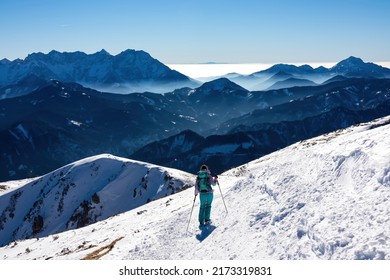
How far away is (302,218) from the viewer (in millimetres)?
13773

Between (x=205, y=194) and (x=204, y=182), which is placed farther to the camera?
(x=204, y=182)

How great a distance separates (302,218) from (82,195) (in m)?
75.5

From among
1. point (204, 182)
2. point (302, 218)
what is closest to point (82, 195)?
point (204, 182)

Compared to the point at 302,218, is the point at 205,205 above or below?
below

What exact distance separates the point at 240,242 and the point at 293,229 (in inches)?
93.2

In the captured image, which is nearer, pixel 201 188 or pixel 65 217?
pixel 201 188

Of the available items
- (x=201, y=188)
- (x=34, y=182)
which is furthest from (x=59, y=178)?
(x=201, y=188)

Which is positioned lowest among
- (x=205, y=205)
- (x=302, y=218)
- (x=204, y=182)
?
(x=205, y=205)

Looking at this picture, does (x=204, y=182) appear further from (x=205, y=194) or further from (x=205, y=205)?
(x=205, y=205)

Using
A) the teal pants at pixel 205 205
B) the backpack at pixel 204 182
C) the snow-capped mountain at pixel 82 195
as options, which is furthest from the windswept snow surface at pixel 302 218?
the snow-capped mountain at pixel 82 195

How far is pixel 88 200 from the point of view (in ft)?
260

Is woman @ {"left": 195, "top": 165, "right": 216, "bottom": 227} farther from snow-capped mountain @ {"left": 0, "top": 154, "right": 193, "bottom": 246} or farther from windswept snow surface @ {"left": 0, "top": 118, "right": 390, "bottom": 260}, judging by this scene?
snow-capped mountain @ {"left": 0, "top": 154, "right": 193, "bottom": 246}

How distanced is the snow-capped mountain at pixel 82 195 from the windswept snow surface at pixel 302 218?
2119 inches
